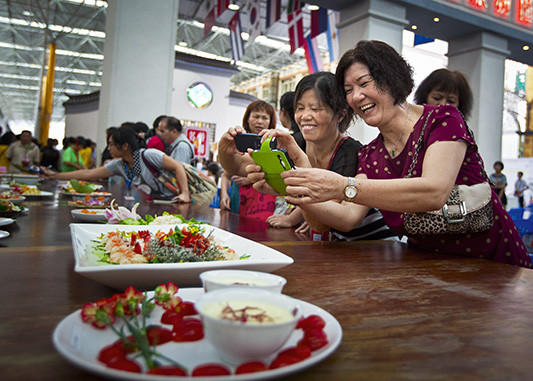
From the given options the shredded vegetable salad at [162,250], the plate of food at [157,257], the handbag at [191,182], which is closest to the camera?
the plate of food at [157,257]

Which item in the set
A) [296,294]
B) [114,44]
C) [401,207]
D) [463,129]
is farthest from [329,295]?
[114,44]

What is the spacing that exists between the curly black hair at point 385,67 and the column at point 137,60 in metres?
4.71

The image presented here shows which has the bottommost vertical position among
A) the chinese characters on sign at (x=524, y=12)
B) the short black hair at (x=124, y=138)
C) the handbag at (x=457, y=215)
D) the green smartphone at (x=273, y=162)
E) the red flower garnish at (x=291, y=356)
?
the red flower garnish at (x=291, y=356)

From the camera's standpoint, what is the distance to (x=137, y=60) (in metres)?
5.67

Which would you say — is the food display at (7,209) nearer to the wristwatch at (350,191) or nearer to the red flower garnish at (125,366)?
the wristwatch at (350,191)

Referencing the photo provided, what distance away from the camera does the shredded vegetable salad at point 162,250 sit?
846mm

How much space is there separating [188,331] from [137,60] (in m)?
5.77

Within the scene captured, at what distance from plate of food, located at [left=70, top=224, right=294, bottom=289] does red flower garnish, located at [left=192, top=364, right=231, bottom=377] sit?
315mm

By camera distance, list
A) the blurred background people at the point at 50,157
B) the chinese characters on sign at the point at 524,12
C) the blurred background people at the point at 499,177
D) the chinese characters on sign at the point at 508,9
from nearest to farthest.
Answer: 1. the chinese characters on sign at the point at 508,9
2. the chinese characters on sign at the point at 524,12
3. the blurred background people at the point at 499,177
4. the blurred background people at the point at 50,157

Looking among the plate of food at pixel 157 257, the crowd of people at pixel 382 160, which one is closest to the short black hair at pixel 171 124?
the crowd of people at pixel 382 160

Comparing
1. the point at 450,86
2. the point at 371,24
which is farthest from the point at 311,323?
the point at 371,24

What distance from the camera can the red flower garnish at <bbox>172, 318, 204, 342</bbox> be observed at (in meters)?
0.51

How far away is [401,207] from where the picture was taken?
1272mm

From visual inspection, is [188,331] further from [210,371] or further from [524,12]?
[524,12]
